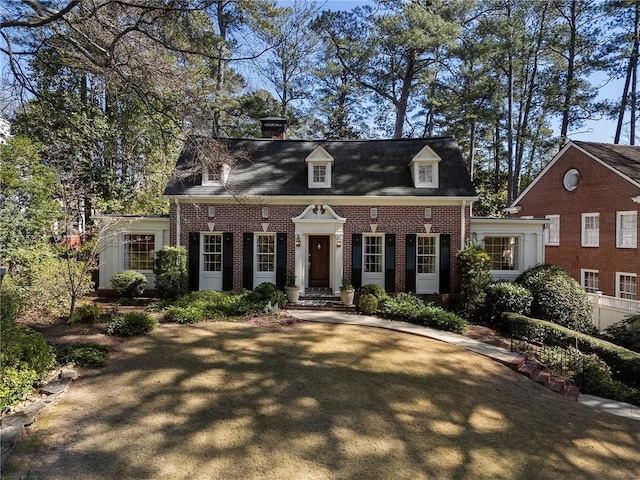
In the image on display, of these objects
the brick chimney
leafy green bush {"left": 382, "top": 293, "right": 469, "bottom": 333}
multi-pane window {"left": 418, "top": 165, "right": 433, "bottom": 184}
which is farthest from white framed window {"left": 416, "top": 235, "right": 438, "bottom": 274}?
the brick chimney

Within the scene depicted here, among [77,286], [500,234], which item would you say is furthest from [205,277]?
[500,234]

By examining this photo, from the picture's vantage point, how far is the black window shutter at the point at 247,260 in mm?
14141

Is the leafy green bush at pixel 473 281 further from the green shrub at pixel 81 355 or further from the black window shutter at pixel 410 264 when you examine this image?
the green shrub at pixel 81 355

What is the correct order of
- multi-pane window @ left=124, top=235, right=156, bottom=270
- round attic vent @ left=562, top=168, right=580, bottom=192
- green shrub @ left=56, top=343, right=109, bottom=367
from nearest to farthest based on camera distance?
green shrub @ left=56, top=343, right=109, bottom=367 → multi-pane window @ left=124, top=235, right=156, bottom=270 → round attic vent @ left=562, top=168, right=580, bottom=192

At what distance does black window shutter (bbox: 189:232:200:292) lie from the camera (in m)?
14.1

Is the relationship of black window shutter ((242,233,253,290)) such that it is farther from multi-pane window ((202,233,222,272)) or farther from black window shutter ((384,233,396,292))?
black window shutter ((384,233,396,292))

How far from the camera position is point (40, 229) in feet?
33.9

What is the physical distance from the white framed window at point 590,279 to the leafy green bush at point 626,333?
236 inches

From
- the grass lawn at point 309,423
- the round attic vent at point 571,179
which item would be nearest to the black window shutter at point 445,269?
the grass lawn at point 309,423

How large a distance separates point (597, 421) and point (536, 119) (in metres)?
26.6

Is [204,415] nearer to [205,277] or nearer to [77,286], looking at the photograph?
[77,286]

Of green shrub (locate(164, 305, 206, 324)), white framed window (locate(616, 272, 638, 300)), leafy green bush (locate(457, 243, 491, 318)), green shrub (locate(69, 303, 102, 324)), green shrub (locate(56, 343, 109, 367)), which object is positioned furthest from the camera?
white framed window (locate(616, 272, 638, 300))

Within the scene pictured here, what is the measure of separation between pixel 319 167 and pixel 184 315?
753cm

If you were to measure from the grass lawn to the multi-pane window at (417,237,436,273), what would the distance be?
598 centimetres
